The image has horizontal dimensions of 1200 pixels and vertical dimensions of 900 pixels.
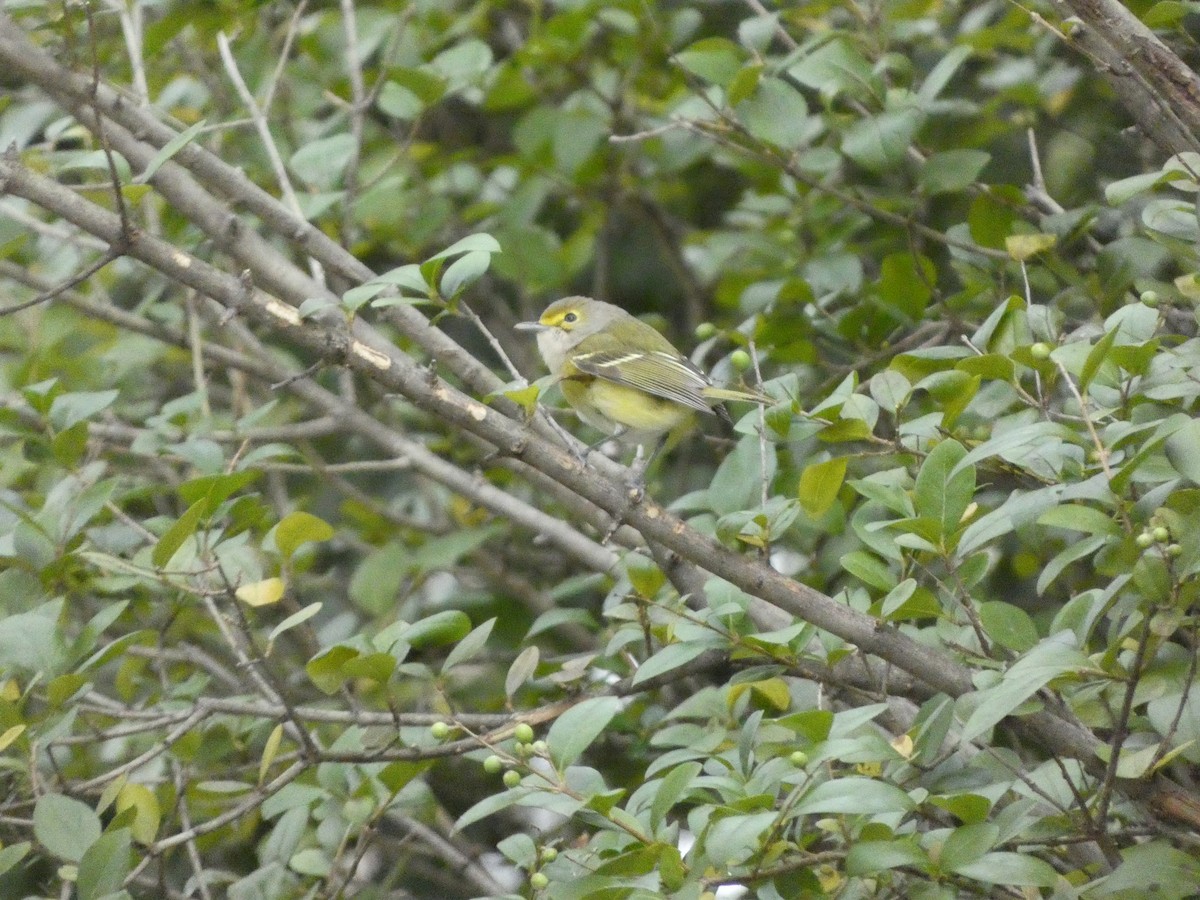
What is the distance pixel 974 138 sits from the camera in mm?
3980

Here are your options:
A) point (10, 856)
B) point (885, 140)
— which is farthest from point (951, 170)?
point (10, 856)

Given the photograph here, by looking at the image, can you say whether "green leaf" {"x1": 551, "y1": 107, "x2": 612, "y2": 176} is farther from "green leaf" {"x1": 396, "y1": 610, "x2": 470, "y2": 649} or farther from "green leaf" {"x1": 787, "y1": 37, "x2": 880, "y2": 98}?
"green leaf" {"x1": 396, "y1": 610, "x2": 470, "y2": 649}

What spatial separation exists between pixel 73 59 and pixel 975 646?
2.32 metres

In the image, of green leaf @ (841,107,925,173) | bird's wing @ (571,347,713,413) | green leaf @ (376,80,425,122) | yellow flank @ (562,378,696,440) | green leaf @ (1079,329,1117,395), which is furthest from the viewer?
green leaf @ (376,80,425,122)

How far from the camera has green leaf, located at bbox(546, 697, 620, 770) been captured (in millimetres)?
2230

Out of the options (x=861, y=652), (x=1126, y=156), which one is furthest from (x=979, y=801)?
(x=1126, y=156)

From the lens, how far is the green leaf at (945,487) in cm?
221

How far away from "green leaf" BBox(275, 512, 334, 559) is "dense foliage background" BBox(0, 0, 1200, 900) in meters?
0.01

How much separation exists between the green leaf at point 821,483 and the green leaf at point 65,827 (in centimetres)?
154

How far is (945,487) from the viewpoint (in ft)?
7.30

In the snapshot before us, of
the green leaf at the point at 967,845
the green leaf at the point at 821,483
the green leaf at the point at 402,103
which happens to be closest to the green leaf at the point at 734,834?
the green leaf at the point at 967,845

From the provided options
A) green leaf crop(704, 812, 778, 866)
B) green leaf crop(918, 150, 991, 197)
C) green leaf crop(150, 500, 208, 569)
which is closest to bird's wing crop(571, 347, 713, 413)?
green leaf crop(918, 150, 991, 197)

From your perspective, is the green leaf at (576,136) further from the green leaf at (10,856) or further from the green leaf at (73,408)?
the green leaf at (10,856)

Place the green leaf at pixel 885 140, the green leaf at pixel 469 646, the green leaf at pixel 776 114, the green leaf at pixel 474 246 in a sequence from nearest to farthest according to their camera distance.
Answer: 1. the green leaf at pixel 474 246
2. the green leaf at pixel 469 646
3. the green leaf at pixel 885 140
4. the green leaf at pixel 776 114
